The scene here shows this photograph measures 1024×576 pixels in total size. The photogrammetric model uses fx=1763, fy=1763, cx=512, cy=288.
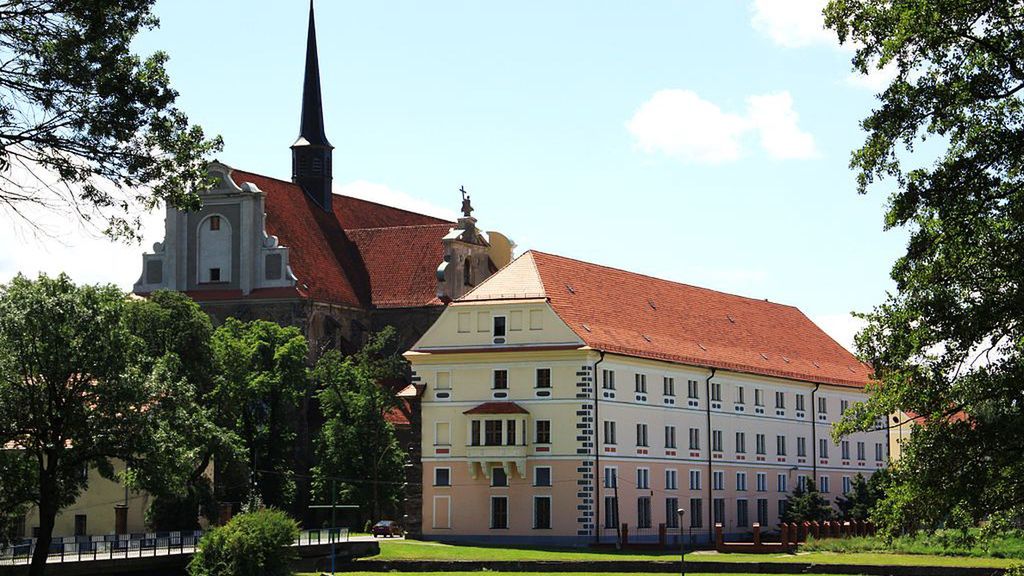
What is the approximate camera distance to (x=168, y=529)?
77562 millimetres

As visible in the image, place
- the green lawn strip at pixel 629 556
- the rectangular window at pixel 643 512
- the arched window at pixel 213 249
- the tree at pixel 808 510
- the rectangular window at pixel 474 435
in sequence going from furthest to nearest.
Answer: the arched window at pixel 213 249, the tree at pixel 808 510, the rectangular window at pixel 643 512, the rectangular window at pixel 474 435, the green lawn strip at pixel 629 556

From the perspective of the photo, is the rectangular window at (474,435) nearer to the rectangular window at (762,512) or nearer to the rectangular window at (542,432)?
the rectangular window at (542,432)

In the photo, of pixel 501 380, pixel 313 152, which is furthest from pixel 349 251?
pixel 501 380

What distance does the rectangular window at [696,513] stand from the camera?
85688 mm

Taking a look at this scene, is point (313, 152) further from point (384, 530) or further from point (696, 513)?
point (696, 513)

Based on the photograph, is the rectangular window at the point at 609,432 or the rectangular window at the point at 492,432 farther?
the rectangular window at the point at 492,432

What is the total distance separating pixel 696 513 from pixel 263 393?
75.7 ft

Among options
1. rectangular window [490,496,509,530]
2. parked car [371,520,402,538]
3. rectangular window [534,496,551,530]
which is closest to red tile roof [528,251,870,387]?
rectangular window [534,496,551,530]

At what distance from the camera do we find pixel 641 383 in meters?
83.8

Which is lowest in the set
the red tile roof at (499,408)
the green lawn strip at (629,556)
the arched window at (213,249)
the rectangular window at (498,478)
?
the green lawn strip at (629,556)

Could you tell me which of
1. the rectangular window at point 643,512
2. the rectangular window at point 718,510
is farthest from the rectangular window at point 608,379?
the rectangular window at point 718,510

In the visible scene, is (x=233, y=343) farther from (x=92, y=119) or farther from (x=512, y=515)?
(x=92, y=119)

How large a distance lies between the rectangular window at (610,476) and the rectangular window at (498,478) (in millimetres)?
4516

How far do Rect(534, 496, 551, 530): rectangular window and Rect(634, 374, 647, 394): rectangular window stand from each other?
7460 mm
